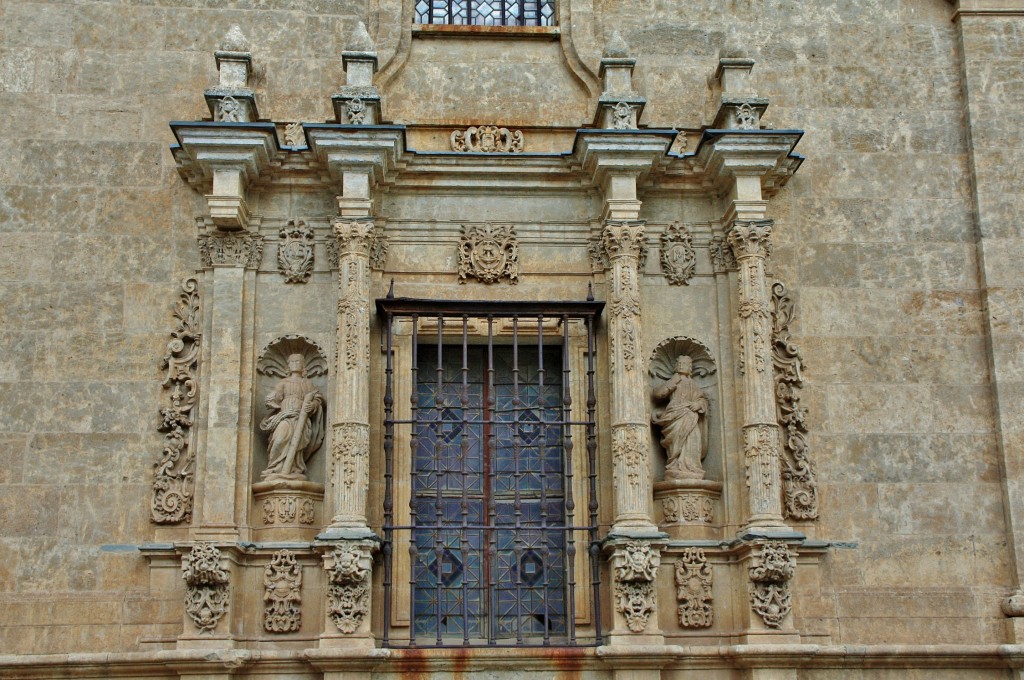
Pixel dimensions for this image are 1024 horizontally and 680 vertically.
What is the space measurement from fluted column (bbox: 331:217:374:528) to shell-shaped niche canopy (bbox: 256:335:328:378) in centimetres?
40

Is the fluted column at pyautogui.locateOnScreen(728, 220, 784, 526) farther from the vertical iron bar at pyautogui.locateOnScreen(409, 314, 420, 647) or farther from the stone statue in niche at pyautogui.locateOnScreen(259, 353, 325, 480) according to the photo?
the stone statue in niche at pyautogui.locateOnScreen(259, 353, 325, 480)

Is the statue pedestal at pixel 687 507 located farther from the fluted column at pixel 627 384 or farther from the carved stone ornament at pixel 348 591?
the carved stone ornament at pixel 348 591

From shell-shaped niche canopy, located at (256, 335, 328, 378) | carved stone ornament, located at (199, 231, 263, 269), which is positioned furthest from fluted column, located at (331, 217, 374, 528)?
carved stone ornament, located at (199, 231, 263, 269)

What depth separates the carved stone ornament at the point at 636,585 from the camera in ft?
33.4

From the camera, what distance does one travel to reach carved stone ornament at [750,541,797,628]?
1025cm

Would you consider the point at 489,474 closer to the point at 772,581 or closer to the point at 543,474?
the point at 543,474

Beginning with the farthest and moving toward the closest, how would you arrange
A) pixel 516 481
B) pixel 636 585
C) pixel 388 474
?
1. pixel 516 481
2. pixel 388 474
3. pixel 636 585

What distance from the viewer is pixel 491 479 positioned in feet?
36.1

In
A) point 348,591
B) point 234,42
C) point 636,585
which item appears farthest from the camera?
point 234,42

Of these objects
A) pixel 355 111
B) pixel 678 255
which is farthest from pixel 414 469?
pixel 355 111

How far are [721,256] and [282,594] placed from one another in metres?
4.49

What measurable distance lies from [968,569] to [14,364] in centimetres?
777

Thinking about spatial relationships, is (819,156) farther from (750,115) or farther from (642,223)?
(642,223)

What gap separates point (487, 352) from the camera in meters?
11.4
